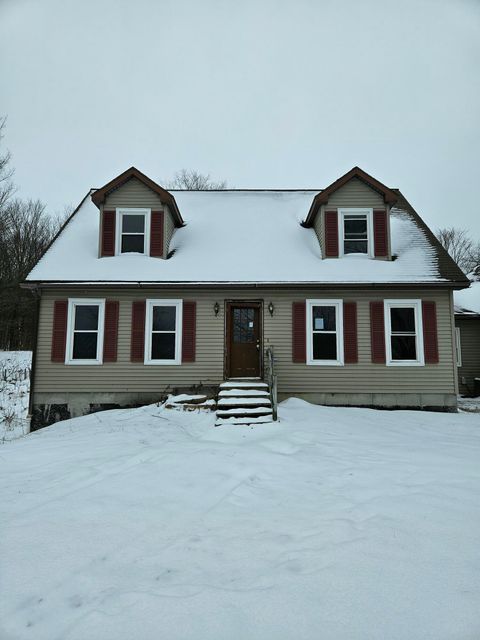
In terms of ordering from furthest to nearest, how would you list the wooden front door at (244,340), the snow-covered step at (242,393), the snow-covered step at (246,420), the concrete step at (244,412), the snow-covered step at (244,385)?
the wooden front door at (244,340) → the snow-covered step at (244,385) → the snow-covered step at (242,393) → the concrete step at (244,412) → the snow-covered step at (246,420)

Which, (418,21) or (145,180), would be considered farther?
(145,180)

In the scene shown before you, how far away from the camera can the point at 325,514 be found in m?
3.80

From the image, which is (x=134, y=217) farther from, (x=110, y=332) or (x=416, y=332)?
(x=416, y=332)

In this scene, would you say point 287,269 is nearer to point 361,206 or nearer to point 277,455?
point 361,206

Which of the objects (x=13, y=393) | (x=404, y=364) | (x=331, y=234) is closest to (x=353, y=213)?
(x=331, y=234)

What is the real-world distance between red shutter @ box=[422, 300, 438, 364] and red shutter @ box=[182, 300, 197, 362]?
7.02 metres

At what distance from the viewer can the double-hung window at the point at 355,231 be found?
11789 mm

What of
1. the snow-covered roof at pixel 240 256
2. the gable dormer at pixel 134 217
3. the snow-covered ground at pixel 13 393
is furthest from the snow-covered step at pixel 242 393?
the snow-covered ground at pixel 13 393

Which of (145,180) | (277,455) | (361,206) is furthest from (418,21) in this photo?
(277,455)

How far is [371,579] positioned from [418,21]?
14336 mm

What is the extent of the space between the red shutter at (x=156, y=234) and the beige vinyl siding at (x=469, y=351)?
13334 mm

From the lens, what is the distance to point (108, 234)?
38.5 feet

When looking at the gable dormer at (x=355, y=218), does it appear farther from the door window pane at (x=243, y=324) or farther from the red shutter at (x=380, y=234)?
the door window pane at (x=243, y=324)

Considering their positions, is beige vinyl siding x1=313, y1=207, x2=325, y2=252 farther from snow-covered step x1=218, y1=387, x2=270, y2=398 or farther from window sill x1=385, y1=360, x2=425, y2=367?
snow-covered step x1=218, y1=387, x2=270, y2=398
